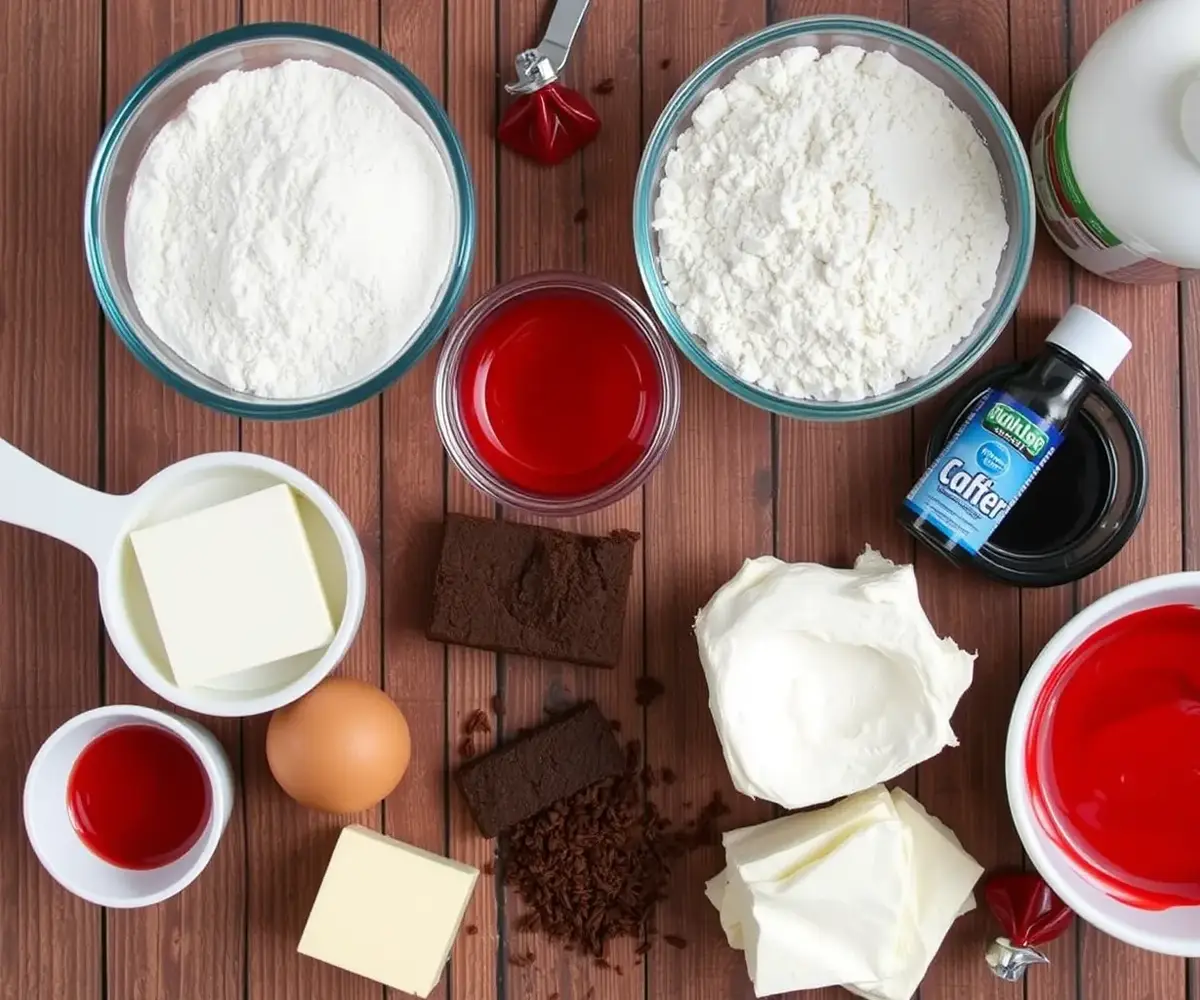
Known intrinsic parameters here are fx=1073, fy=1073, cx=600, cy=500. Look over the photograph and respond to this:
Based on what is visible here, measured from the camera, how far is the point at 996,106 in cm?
92

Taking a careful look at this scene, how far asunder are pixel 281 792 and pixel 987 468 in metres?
0.72

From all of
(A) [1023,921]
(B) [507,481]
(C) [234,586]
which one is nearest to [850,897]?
(A) [1023,921]

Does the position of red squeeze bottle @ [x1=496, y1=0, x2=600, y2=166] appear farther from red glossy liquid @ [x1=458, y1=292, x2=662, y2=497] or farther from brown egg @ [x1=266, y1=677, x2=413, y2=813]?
brown egg @ [x1=266, y1=677, x2=413, y2=813]

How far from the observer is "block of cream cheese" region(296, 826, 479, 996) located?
3.19 ft

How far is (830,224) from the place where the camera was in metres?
0.86

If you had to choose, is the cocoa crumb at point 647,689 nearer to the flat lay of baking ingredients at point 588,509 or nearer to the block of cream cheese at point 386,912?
the flat lay of baking ingredients at point 588,509

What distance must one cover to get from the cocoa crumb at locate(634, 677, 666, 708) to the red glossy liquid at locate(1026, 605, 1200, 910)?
34 centimetres

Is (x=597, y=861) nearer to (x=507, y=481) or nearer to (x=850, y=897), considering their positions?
(x=850, y=897)

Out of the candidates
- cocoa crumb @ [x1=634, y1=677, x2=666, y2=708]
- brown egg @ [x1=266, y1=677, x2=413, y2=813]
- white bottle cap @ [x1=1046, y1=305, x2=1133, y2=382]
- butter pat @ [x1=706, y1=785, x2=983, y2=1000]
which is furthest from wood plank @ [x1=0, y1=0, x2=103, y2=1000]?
white bottle cap @ [x1=1046, y1=305, x2=1133, y2=382]

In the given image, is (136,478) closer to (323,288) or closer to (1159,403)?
(323,288)

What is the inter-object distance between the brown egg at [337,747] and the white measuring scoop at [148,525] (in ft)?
0.10

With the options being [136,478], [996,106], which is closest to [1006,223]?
[996,106]

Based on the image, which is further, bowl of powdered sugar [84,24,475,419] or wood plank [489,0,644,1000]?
wood plank [489,0,644,1000]

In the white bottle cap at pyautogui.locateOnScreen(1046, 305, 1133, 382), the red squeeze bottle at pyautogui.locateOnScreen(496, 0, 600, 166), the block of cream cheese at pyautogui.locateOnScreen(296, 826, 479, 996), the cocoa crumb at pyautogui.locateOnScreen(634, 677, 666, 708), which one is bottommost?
the block of cream cheese at pyautogui.locateOnScreen(296, 826, 479, 996)
